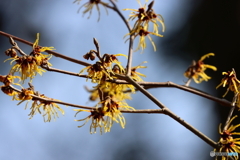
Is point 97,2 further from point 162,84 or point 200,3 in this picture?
point 200,3

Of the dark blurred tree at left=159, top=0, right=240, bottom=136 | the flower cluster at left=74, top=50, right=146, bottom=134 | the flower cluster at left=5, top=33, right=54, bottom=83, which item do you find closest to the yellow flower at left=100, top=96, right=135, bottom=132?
the flower cluster at left=74, top=50, right=146, bottom=134

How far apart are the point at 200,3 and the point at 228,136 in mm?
2424

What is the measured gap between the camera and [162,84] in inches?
26.5


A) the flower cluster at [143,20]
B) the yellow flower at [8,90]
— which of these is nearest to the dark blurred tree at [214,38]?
the flower cluster at [143,20]

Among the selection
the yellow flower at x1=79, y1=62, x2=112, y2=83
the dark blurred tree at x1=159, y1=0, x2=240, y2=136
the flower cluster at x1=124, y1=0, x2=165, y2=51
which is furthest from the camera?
the dark blurred tree at x1=159, y1=0, x2=240, y2=136

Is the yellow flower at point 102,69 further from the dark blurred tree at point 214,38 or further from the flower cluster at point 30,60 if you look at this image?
the dark blurred tree at point 214,38

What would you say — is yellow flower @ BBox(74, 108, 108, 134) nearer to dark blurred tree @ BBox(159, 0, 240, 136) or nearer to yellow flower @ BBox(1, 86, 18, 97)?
yellow flower @ BBox(1, 86, 18, 97)

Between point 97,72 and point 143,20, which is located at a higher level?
point 143,20

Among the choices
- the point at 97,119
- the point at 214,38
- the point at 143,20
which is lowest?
the point at 97,119

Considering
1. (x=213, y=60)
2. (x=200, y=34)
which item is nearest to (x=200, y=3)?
(x=200, y=34)

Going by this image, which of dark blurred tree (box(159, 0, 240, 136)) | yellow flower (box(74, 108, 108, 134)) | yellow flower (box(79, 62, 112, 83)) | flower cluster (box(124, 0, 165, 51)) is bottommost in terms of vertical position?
yellow flower (box(74, 108, 108, 134))

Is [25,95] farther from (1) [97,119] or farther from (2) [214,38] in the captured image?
(2) [214,38]

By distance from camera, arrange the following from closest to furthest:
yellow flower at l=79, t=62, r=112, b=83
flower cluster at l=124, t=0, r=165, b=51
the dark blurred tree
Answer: yellow flower at l=79, t=62, r=112, b=83, flower cluster at l=124, t=0, r=165, b=51, the dark blurred tree

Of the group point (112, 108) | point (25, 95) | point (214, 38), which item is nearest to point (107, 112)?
point (112, 108)
